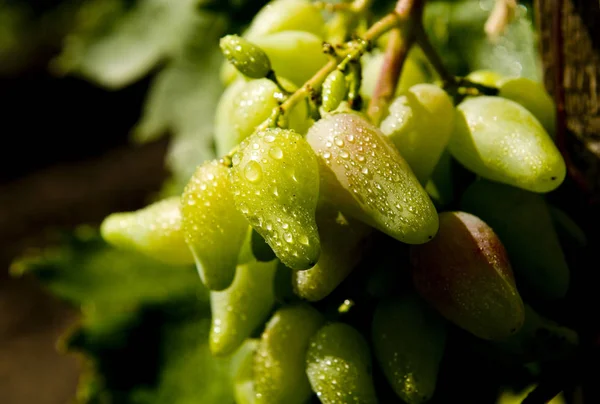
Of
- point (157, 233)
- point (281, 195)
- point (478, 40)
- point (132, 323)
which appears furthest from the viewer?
point (132, 323)

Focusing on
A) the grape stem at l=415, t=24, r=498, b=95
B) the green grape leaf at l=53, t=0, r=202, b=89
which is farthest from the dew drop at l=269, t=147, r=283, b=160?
the green grape leaf at l=53, t=0, r=202, b=89

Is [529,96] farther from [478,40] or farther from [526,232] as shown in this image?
[478,40]

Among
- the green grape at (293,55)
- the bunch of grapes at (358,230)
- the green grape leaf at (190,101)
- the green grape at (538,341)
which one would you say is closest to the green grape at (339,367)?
the bunch of grapes at (358,230)

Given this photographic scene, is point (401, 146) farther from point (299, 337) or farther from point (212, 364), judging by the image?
point (212, 364)

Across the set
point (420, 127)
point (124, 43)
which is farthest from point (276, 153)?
point (124, 43)

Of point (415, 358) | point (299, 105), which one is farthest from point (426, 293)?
point (299, 105)
